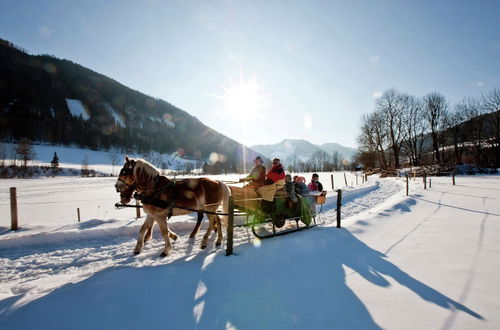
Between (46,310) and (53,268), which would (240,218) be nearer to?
(53,268)

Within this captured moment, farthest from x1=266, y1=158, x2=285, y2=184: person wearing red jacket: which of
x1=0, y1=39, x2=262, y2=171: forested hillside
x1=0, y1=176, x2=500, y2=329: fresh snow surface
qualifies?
x1=0, y1=39, x2=262, y2=171: forested hillside

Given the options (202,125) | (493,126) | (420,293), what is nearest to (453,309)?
(420,293)

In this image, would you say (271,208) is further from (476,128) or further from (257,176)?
(476,128)

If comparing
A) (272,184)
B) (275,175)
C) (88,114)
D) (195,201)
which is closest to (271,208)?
(272,184)

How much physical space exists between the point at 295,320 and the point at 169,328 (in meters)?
1.24

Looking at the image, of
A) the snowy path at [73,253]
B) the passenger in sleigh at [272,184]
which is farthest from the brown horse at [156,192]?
the passenger in sleigh at [272,184]

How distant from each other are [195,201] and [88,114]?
140m

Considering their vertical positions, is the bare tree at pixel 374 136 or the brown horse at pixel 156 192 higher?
the bare tree at pixel 374 136

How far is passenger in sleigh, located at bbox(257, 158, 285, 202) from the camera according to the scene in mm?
5406

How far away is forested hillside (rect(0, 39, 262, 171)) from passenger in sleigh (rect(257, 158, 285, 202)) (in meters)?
96.9

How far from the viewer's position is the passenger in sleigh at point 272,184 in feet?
17.7

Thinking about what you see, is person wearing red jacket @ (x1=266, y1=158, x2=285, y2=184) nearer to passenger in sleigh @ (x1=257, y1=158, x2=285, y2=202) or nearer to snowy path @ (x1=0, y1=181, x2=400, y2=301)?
passenger in sleigh @ (x1=257, y1=158, x2=285, y2=202)

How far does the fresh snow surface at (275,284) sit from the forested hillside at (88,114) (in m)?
97.7

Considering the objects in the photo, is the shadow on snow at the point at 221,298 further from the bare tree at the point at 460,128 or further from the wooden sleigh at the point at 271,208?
the bare tree at the point at 460,128
